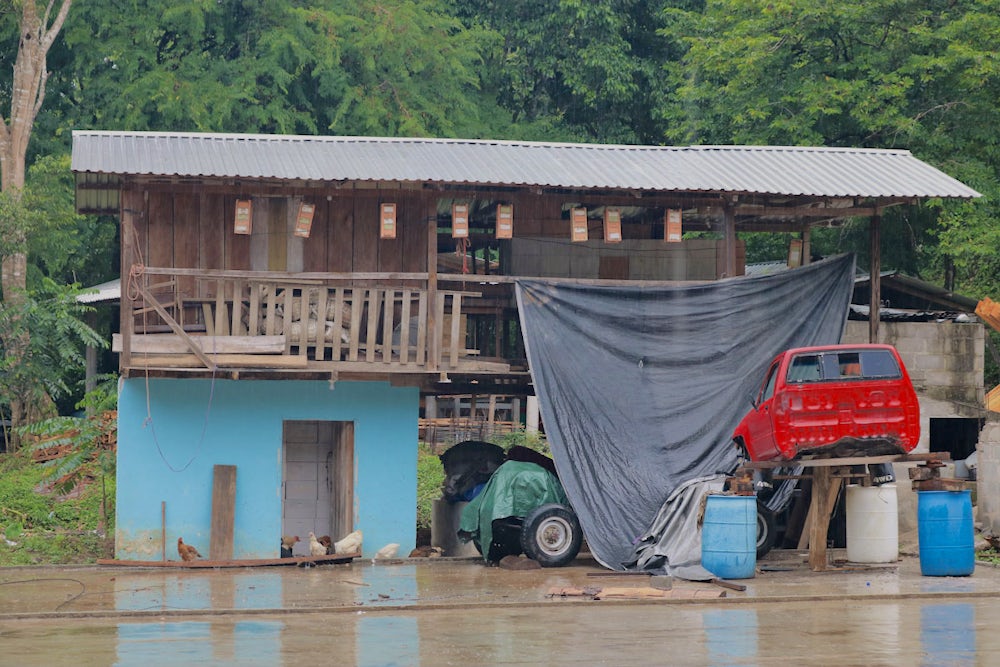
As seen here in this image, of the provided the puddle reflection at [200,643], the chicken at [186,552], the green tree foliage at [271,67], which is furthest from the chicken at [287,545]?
the green tree foliage at [271,67]

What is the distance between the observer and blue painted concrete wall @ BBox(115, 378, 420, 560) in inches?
696

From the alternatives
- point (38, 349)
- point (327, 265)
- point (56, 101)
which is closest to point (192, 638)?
point (327, 265)

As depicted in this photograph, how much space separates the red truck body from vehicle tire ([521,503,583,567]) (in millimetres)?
2830

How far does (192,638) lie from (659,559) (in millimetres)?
6463

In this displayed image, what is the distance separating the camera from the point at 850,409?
15867mm

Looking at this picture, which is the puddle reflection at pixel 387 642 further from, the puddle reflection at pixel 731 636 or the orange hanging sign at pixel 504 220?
the orange hanging sign at pixel 504 220

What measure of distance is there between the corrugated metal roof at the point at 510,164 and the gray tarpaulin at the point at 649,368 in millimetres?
1265

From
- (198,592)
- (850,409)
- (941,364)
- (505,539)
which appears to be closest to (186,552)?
(198,592)

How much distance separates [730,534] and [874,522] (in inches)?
81.5

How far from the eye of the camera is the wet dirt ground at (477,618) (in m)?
11.0

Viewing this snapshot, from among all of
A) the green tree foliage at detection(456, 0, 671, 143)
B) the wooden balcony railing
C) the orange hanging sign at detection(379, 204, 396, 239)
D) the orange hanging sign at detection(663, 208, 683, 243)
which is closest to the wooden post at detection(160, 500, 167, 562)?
the wooden balcony railing

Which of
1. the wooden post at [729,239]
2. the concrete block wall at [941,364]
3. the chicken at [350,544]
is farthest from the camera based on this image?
the concrete block wall at [941,364]

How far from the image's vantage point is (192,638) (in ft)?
39.2

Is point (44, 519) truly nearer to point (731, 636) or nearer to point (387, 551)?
point (387, 551)
